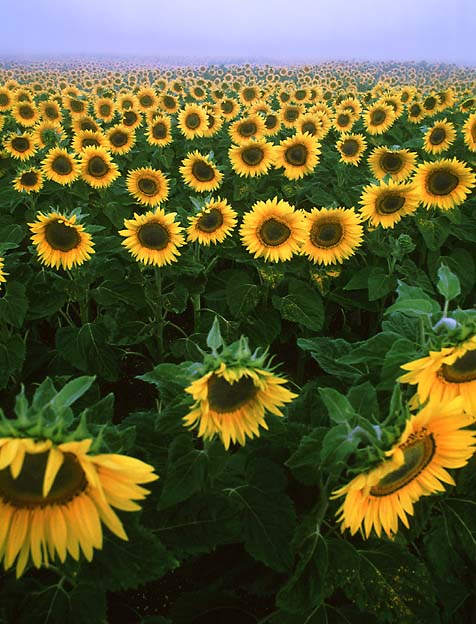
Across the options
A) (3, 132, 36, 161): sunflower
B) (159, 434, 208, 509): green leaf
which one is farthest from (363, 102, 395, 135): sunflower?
(159, 434, 208, 509): green leaf

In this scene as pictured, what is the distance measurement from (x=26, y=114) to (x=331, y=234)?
678cm

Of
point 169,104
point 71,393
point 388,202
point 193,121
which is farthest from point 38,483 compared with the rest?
point 169,104

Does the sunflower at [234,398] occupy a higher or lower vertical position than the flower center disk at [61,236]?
lower

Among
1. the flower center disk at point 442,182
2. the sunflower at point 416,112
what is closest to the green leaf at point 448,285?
the flower center disk at point 442,182

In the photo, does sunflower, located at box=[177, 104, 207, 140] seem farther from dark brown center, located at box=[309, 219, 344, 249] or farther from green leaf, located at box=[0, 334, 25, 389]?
green leaf, located at box=[0, 334, 25, 389]

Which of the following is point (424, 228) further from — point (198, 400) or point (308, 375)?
point (198, 400)

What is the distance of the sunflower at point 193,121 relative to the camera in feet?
23.7

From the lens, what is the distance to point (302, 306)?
3.25 metres

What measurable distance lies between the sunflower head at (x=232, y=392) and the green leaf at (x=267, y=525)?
292mm

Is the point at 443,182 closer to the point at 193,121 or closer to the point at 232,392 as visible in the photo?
the point at 232,392

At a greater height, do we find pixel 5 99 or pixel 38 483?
pixel 5 99

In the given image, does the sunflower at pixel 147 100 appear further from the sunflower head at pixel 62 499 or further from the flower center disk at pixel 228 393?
the sunflower head at pixel 62 499

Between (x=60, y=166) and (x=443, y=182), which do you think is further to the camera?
(x=60, y=166)

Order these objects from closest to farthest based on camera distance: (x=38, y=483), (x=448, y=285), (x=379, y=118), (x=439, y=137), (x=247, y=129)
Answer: (x=38, y=483)
(x=448, y=285)
(x=439, y=137)
(x=247, y=129)
(x=379, y=118)
